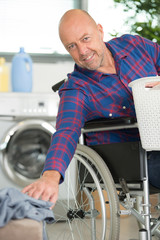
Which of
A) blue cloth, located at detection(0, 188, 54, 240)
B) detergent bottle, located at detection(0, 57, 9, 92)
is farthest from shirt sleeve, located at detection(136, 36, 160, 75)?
detergent bottle, located at detection(0, 57, 9, 92)

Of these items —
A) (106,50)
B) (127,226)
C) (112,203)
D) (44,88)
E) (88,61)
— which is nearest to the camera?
(112,203)

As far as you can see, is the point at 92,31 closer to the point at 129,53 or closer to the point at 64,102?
the point at 129,53

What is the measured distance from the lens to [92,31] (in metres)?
1.72

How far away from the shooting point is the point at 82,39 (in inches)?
66.6

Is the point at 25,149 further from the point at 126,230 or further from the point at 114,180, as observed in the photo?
the point at 114,180

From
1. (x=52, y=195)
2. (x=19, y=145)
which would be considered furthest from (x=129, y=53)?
(x=19, y=145)

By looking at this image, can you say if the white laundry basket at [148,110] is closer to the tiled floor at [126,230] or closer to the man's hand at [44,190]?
the man's hand at [44,190]

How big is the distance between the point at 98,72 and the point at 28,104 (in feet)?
4.74

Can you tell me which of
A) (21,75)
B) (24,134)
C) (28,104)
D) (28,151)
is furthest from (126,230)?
(21,75)

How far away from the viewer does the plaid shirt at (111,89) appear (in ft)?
5.53

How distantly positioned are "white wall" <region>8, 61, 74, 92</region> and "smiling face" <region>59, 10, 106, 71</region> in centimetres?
189

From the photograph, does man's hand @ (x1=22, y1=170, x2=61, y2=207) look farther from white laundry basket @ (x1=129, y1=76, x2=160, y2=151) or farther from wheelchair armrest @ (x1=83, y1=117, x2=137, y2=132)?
wheelchair armrest @ (x1=83, y1=117, x2=137, y2=132)

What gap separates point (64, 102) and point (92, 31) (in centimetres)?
33

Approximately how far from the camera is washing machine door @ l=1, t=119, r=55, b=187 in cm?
300
